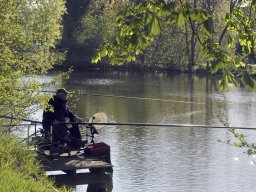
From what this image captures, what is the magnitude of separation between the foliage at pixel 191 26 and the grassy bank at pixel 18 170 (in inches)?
105

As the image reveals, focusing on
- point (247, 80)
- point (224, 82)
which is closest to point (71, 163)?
point (224, 82)

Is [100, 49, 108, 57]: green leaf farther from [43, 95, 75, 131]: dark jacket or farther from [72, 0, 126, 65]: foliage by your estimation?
[72, 0, 126, 65]: foliage

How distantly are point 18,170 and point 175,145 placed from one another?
992 cm

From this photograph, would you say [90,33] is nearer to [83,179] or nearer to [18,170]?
[83,179]

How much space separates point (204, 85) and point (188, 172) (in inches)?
1065

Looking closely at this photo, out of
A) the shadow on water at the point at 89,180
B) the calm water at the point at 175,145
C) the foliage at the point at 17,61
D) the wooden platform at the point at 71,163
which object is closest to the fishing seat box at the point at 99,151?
the wooden platform at the point at 71,163

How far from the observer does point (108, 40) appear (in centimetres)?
5509

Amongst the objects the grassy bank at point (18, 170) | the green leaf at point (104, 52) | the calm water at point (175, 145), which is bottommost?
the calm water at point (175, 145)

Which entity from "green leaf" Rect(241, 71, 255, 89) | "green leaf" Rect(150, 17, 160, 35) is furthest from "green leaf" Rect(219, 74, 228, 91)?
"green leaf" Rect(150, 17, 160, 35)

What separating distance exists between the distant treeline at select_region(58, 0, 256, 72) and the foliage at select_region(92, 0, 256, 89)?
4854 centimetres

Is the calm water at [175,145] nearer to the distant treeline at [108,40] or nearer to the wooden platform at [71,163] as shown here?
the wooden platform at [71,163]

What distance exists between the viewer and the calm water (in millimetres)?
13281

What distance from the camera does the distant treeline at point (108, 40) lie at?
54094mm

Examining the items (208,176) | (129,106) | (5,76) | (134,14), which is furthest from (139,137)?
(134,14)
